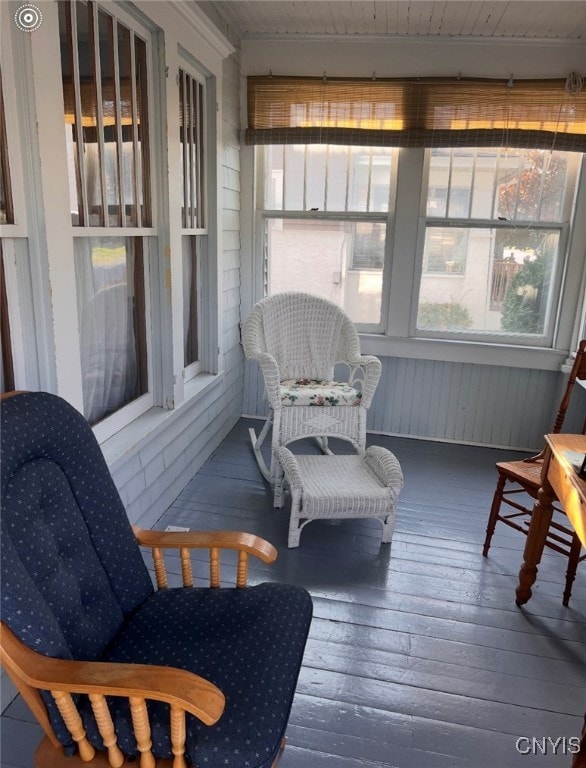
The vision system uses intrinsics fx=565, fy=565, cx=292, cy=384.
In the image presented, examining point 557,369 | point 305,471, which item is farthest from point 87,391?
point 557,369

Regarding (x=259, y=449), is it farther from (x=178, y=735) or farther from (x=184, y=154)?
(x=178, y=735)

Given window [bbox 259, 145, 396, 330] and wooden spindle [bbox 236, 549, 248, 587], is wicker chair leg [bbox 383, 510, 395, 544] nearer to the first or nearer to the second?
wooden spindle [bbox 236, 549, 248, 587]

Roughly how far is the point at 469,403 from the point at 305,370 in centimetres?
123

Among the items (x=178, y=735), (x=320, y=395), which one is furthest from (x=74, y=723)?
(x=320, y=395)

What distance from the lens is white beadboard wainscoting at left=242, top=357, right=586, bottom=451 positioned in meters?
3.83

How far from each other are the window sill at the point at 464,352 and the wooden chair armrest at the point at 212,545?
8.27 feet

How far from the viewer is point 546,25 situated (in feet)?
10.5

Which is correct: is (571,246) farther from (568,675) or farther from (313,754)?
(313,754)

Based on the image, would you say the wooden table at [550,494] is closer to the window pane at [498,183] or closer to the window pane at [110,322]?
the window pane at [110,322]

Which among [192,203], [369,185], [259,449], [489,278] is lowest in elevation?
[259,449]

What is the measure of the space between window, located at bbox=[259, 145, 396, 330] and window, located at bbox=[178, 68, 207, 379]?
77 centimetres

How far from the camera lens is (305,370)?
11.6ft

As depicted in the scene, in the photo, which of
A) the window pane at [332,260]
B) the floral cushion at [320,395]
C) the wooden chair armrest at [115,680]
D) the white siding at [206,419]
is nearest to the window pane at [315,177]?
the window pane at [332,260]

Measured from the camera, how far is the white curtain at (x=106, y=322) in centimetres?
212
